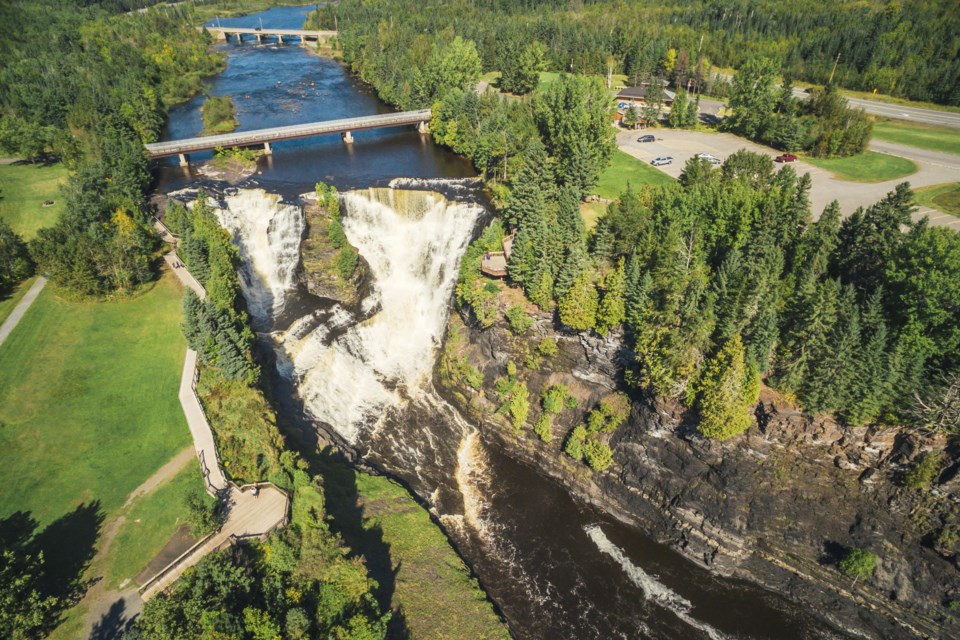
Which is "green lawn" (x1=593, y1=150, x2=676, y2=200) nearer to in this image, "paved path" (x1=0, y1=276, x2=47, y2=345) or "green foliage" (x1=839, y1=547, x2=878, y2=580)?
"green foliage" (x1=839, y1=547, x2=878, y2=580)

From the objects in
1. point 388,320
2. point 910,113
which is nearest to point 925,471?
point 388,320

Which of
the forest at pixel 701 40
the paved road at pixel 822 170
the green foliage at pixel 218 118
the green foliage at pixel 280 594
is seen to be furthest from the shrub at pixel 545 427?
the green foliage at pixel 218 118

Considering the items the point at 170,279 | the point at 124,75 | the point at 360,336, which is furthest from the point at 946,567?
the point at 124,75

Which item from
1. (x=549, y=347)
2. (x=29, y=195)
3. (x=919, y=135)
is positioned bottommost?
(x=549, y=347)

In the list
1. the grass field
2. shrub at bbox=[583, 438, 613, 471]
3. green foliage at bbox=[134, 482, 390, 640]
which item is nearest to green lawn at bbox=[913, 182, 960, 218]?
shrub at bbox=[583, 438, 613, 471]

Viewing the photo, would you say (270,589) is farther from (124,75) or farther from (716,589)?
(124,75)

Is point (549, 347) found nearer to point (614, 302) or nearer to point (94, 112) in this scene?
point (614, 302)
